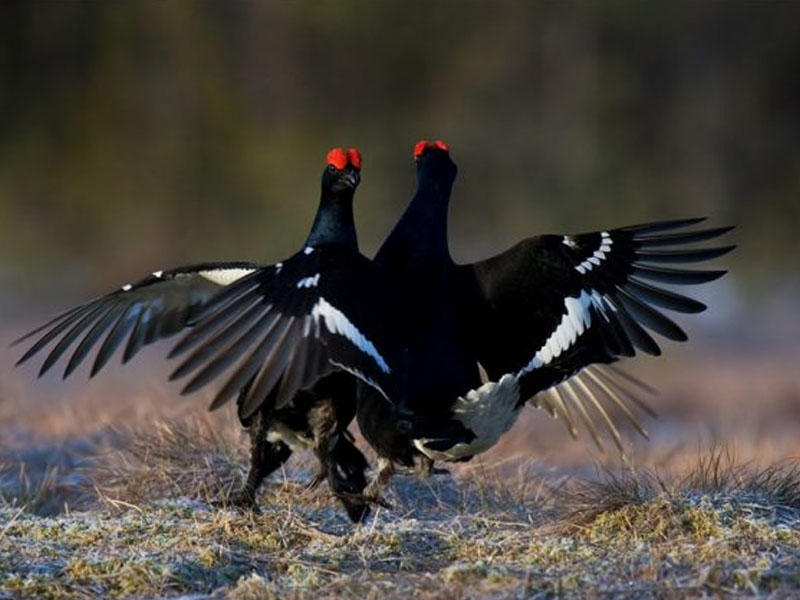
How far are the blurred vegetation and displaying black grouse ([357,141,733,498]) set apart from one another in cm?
950

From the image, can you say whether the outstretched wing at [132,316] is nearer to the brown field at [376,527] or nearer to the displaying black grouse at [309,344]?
the brown field at [376,527]

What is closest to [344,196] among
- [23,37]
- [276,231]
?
[276,231]

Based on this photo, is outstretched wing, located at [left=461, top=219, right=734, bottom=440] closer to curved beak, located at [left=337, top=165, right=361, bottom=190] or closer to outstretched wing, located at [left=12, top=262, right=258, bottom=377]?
curved beak, located at [left=337, top=165, right=361, bottom=190]

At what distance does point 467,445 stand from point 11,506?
1452 millimetres

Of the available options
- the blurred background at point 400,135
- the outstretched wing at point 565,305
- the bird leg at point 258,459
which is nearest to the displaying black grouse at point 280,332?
the bird leg at point 258,459

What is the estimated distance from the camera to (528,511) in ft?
17.4

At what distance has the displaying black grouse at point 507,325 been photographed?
16.6 feet

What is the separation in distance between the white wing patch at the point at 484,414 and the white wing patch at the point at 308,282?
0.55 metres

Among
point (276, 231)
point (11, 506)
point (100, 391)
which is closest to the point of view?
point (11, 506)

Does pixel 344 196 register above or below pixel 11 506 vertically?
above

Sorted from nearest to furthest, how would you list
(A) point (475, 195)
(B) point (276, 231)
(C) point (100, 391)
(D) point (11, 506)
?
(D) point (11, 506)
(C) point (100, 391)
(B) point (276, 231)
(A) point (475, 195)

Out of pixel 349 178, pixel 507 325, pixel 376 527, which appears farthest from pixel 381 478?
pixel 349 178

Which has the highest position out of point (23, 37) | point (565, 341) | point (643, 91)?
point (23, 37)

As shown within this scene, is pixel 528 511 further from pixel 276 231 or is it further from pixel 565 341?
pixel 276 231
